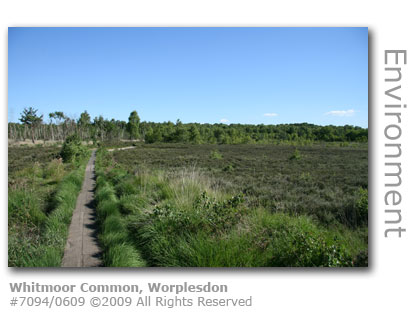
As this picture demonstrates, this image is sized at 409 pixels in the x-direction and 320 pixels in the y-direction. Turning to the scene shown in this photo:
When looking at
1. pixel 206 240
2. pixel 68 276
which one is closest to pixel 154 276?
pixel 206 240

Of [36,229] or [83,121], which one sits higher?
[83,121]

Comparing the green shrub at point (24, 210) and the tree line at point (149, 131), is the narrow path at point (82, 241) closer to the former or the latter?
the green shrub at point (24, 210)

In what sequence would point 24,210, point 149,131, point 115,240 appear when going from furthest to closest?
point 149,131
point 24,210
point 115,240

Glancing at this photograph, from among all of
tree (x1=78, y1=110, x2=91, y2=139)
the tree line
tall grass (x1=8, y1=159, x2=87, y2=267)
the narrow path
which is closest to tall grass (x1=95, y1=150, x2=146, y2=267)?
the narrow path

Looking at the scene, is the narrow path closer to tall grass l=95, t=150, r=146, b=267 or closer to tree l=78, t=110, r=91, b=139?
tall grass l=95, t=150, r=146, b=267

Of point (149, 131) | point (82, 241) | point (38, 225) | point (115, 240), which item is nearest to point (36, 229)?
point (38, 225)

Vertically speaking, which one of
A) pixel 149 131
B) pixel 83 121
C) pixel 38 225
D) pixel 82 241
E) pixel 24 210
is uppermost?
pixel 83 121

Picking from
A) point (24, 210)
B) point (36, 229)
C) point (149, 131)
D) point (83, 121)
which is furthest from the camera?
point (83, 121)

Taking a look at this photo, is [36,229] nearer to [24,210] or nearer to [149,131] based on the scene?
[24,210]

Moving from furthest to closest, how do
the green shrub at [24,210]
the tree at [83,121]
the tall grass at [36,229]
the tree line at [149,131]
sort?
the tree at [83,121] → the tree line at [149,131] → the green shrub at [24,210] → the tall grass at [36,229]

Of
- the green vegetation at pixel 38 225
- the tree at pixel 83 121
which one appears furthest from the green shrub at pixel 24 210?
the tree at pixel 83 121
